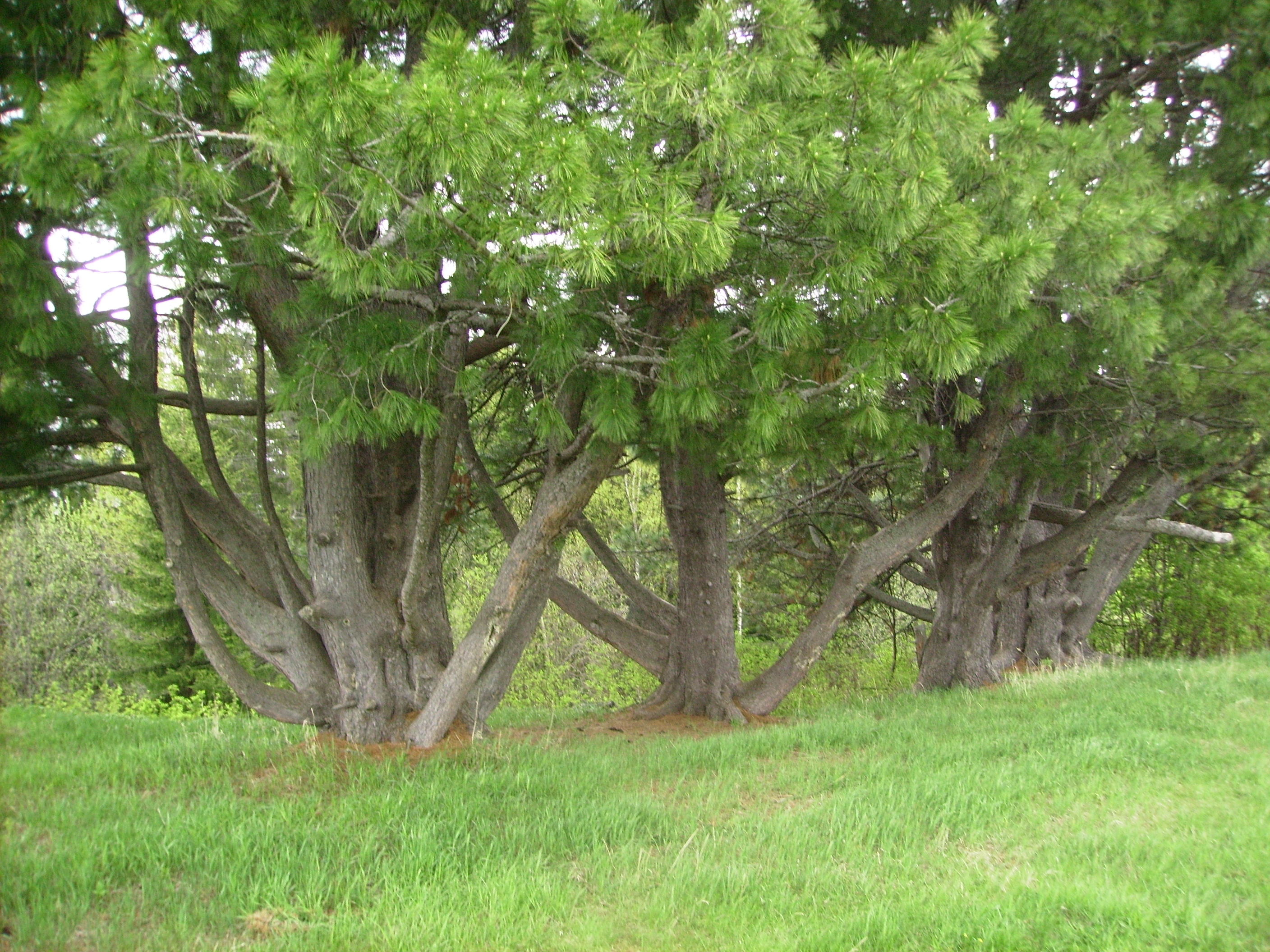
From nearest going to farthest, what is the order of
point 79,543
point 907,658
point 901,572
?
point 901,572 < point 79,543 < point 907,658

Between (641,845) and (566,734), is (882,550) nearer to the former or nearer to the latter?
(566,734)

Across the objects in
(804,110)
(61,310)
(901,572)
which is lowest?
(901,572)

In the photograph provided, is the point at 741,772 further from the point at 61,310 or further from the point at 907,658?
the point at 907,658

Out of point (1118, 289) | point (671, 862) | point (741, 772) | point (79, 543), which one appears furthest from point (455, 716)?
point (79, 543)

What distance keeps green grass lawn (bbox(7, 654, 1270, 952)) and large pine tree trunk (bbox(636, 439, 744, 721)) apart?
2552 mm

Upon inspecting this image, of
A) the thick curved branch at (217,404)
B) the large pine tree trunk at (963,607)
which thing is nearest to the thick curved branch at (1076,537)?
the large pine tree trunk at (963,607)

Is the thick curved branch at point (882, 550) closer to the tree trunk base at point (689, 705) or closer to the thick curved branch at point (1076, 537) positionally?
the tree trunk base at point (689, 705)

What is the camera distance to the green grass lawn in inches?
127

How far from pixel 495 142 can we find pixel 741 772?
395cm

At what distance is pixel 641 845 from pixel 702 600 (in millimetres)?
4780

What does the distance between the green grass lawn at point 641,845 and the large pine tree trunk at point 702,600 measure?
2552mm

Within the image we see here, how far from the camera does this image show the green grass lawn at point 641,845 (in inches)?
127

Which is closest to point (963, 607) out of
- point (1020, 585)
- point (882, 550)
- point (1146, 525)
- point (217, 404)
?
point (1020, 585)

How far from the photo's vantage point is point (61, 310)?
5.09 m
